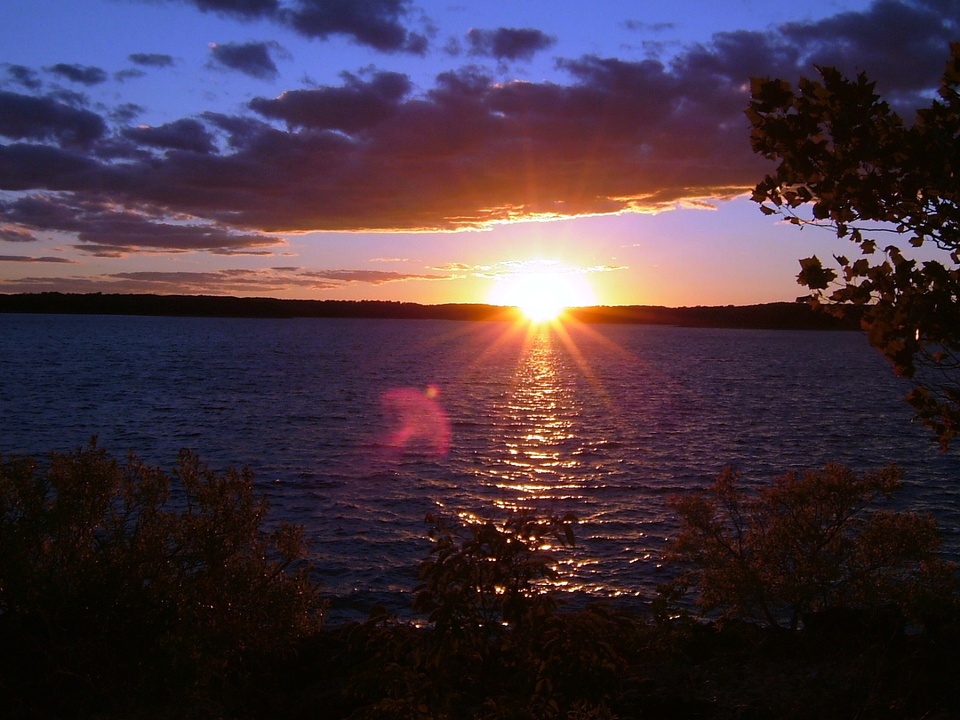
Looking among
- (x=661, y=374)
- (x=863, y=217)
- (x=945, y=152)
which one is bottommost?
(x=661, y=374)

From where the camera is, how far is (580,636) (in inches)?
215

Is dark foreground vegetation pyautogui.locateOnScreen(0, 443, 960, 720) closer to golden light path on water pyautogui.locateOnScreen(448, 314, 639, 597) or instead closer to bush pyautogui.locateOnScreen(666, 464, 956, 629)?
bush pyautogui.locateOnScreen(666, 464, 956, 629)

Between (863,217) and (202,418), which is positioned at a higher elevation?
(863,217)

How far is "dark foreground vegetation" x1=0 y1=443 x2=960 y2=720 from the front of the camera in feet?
27.7

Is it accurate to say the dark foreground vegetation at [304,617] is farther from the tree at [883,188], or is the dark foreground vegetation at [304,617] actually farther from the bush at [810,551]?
the tree at [883,188]

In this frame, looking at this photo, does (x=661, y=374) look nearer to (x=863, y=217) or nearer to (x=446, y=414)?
(x=446, y=414)

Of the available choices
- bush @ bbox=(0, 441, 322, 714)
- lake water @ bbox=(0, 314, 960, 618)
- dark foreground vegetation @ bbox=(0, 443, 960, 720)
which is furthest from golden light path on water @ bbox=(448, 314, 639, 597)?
bush @ bbox=(0, 441, 322, 714)

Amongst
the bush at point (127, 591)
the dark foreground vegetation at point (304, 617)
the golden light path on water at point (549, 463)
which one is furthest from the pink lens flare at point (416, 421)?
the bush at point (127, 591)

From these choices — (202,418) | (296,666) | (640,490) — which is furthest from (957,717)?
(202,418)

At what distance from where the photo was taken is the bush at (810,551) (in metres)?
10.2

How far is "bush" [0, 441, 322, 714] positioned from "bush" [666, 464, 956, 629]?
4997 mm

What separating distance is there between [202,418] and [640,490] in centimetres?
2438

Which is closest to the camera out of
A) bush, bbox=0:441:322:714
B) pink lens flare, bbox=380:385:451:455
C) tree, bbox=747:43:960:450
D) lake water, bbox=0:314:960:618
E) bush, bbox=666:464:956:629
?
tree, bbox=747:43:960:450

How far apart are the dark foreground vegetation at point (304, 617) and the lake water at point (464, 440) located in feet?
19.0
